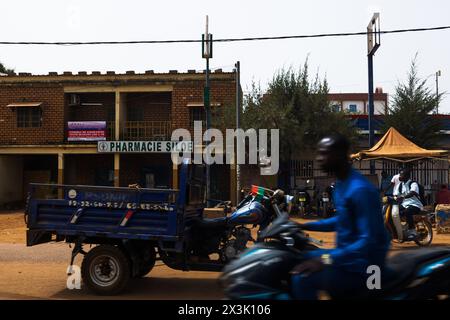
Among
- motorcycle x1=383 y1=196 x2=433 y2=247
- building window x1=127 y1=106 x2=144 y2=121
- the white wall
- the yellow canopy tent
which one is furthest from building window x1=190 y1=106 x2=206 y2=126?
motorcycle x1=383 y1=196 x2=433 y2=247

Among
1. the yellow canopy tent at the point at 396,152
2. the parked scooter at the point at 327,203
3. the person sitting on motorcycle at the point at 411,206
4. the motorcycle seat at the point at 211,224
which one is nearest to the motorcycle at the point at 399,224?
the person sitting on motorcycle at the point at 411,206

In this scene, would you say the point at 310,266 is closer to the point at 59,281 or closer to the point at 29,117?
the point at 59,281

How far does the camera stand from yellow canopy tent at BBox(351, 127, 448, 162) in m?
15.9

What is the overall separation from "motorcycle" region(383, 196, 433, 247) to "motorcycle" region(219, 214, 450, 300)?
7.73 metres

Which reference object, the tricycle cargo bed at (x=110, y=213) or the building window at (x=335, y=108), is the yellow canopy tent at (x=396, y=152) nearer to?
the building window at (x=335, y=108)

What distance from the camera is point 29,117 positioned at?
85.2 feet

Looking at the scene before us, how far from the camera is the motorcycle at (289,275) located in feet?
11.1

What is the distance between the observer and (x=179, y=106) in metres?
24.7

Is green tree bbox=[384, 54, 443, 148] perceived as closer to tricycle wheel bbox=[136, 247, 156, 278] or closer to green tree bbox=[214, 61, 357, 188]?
green tree bbox=[214, 61, 357, 188]

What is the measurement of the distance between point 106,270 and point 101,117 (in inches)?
826

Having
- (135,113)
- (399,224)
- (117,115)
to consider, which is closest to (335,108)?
(135,113)
